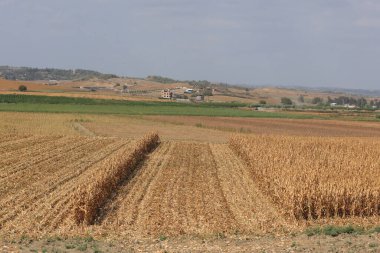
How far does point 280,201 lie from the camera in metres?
18.1

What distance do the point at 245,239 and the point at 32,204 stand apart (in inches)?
279

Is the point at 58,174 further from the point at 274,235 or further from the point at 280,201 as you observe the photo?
the point at 274,235

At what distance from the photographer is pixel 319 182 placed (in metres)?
18.2

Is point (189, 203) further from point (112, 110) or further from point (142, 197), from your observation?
point (112, 110)

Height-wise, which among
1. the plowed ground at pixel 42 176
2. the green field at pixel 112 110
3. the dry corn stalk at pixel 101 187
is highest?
the dry corn stalk at pixel 101 187

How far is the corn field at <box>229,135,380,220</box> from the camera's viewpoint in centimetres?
1702

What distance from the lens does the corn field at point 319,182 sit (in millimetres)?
17016

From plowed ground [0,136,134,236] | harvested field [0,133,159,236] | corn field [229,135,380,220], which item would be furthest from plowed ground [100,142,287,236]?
plowed ground [0,136,134,236]

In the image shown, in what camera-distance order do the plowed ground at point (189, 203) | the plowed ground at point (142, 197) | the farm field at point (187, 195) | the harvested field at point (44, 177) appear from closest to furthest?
the farm field at point (187, 195) < the plowed ground at point (142, 197) < the plowed ground at point (189, 203) < the harvested field at point (44, 177)

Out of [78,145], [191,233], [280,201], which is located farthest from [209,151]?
[191,233]

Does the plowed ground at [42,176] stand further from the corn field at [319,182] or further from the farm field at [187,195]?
the corn field at [319,182]

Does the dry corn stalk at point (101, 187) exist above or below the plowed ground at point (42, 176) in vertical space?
above

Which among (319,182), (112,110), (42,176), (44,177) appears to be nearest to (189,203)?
(319,182)

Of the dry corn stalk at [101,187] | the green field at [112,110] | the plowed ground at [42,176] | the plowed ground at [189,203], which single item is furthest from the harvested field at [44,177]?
the green field at [112,110]
